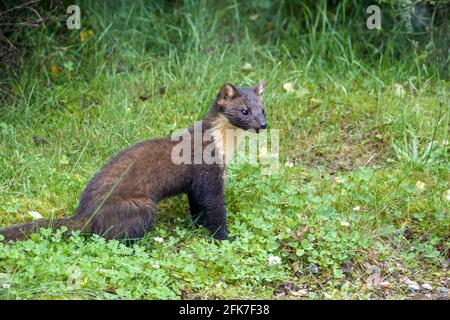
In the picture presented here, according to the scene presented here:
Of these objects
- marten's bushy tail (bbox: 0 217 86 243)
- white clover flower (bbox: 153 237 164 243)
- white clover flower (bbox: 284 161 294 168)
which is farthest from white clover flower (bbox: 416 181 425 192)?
marten's bushy tail (bbox: 0 217 86 243)

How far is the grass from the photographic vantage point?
18.6ft

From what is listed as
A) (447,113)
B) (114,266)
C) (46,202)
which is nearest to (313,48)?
(447,113)

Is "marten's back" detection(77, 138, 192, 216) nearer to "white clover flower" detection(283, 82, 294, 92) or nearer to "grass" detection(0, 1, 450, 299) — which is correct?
"grass" detection(0, 1, 450, 299)

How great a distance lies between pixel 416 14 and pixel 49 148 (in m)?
4.09

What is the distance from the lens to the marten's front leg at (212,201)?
6.34m

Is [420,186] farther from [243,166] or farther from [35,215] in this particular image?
[35,215]

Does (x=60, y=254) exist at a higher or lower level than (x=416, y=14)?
lower

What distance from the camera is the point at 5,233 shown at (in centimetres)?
587

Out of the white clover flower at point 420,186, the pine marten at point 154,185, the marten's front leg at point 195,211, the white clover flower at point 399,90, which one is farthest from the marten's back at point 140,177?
the white clover flower at point 399,90

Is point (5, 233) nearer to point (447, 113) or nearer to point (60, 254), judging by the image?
point (60, 254)

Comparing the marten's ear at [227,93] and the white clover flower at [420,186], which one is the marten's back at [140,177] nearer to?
the marten's ear at [227,93]
